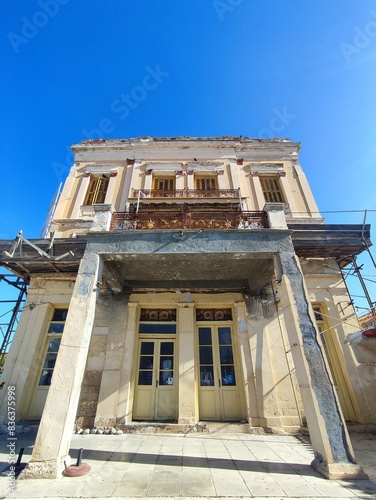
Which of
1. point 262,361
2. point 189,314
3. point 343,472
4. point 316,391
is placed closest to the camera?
point 343,472

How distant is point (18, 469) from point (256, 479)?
357 cm

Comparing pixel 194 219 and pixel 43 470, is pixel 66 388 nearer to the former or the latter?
pixel 43 470

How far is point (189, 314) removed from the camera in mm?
7500

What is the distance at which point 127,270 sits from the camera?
675 centimetres

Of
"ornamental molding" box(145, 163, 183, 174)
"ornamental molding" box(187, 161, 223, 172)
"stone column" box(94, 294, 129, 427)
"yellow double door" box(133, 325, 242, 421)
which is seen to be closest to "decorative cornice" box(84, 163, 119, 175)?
"ornamental molding" box(145, 163, 183, 174)

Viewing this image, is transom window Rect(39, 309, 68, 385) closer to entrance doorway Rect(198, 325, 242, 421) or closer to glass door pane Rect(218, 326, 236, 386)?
entrance doorway Rect(198, 325, 242, 421)

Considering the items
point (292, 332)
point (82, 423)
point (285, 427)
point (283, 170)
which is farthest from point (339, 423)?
point (283, 170)

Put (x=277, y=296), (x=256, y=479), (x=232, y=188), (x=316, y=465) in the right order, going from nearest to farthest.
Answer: (x=256, y=479) → (x=316, y=465) → (x=277, y=296) → (x=232, y=188)

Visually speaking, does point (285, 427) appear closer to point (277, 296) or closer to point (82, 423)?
point (277, 296)

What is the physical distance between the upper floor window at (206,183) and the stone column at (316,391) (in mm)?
5736

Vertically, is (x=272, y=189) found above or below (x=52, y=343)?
above

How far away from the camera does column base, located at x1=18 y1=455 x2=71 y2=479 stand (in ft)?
11.7

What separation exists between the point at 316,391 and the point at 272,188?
7.71m

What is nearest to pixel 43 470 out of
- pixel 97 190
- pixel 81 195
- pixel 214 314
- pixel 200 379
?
pixel 200 379
